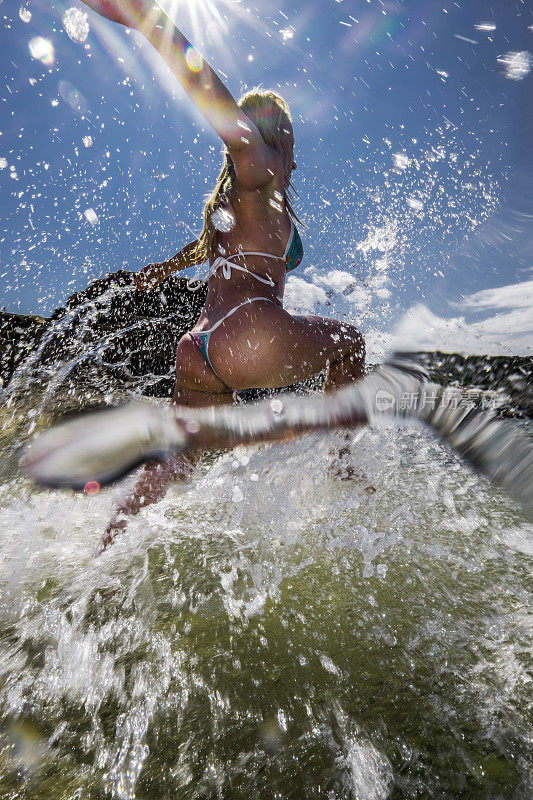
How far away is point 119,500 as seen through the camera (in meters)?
1.86

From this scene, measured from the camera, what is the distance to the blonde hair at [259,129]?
1.98 metres

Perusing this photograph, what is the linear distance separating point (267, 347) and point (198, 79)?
108 cm

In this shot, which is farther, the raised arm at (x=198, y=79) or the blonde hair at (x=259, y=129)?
the blonde hair at (x=259, y=129)

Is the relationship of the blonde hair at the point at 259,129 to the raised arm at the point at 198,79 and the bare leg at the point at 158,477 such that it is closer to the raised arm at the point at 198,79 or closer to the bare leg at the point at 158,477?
the raised arm at the point at 198,79

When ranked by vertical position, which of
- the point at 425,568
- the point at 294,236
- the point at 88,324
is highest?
the point at 294,236

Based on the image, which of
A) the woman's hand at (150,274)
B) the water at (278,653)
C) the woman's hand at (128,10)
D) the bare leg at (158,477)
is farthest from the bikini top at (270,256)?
the water at (278,653)

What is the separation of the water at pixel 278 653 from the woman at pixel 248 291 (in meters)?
0.48

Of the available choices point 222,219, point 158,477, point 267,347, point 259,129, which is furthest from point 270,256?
point 158,477

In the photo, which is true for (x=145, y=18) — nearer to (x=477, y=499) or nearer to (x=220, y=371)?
(x=220, y=371)

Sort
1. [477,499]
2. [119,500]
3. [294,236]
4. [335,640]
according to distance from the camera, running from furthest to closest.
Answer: [294,236] < [119,500] < [477,499] < [335,640]

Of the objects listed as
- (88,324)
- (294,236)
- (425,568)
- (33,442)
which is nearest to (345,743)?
(425,568)

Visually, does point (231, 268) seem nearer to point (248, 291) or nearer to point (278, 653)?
point (248, 291)

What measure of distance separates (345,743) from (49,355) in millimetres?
6865

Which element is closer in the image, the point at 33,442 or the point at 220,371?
the point at 220,371
